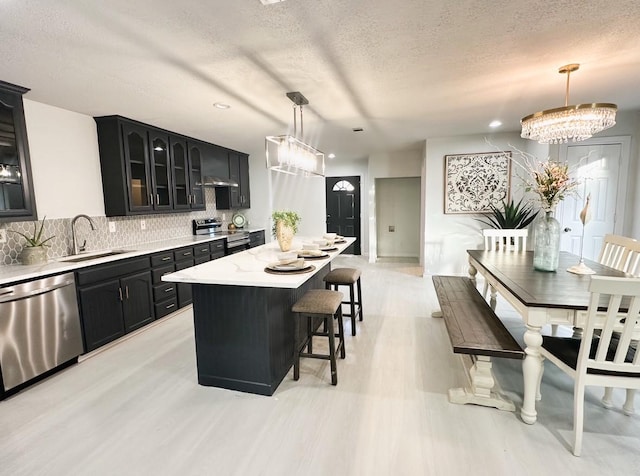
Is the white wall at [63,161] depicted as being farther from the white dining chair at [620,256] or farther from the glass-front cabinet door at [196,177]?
the white dining chair at [620,256]

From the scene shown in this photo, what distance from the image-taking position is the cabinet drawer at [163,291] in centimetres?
354

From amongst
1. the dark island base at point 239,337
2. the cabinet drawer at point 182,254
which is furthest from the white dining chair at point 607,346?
the cabinet drawer at point 182,254

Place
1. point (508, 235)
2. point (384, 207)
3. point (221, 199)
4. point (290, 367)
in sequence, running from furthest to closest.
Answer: point (384, 207), point (221, 199), point (508, 235), point (290, 367)

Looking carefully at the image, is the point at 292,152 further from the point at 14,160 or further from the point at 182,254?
the point at 14,160

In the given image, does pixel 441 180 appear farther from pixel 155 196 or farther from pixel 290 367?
pixel 155 196

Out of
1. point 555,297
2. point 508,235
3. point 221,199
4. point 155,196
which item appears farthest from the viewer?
point 221,199

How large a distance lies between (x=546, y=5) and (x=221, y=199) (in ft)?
16.7

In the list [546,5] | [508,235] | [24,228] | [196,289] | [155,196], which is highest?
[546,5]

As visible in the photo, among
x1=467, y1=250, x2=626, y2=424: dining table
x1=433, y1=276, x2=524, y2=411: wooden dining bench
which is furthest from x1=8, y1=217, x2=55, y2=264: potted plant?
x1=467, y1=250, x2=626, y2=424: dining table

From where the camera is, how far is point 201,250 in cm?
433

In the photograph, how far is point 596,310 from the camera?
158 cm

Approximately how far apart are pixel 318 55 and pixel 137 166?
271 centimetres

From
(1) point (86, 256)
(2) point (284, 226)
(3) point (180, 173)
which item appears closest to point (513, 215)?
(2) point (284, 226)

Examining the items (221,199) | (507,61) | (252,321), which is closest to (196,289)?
(252,321)
